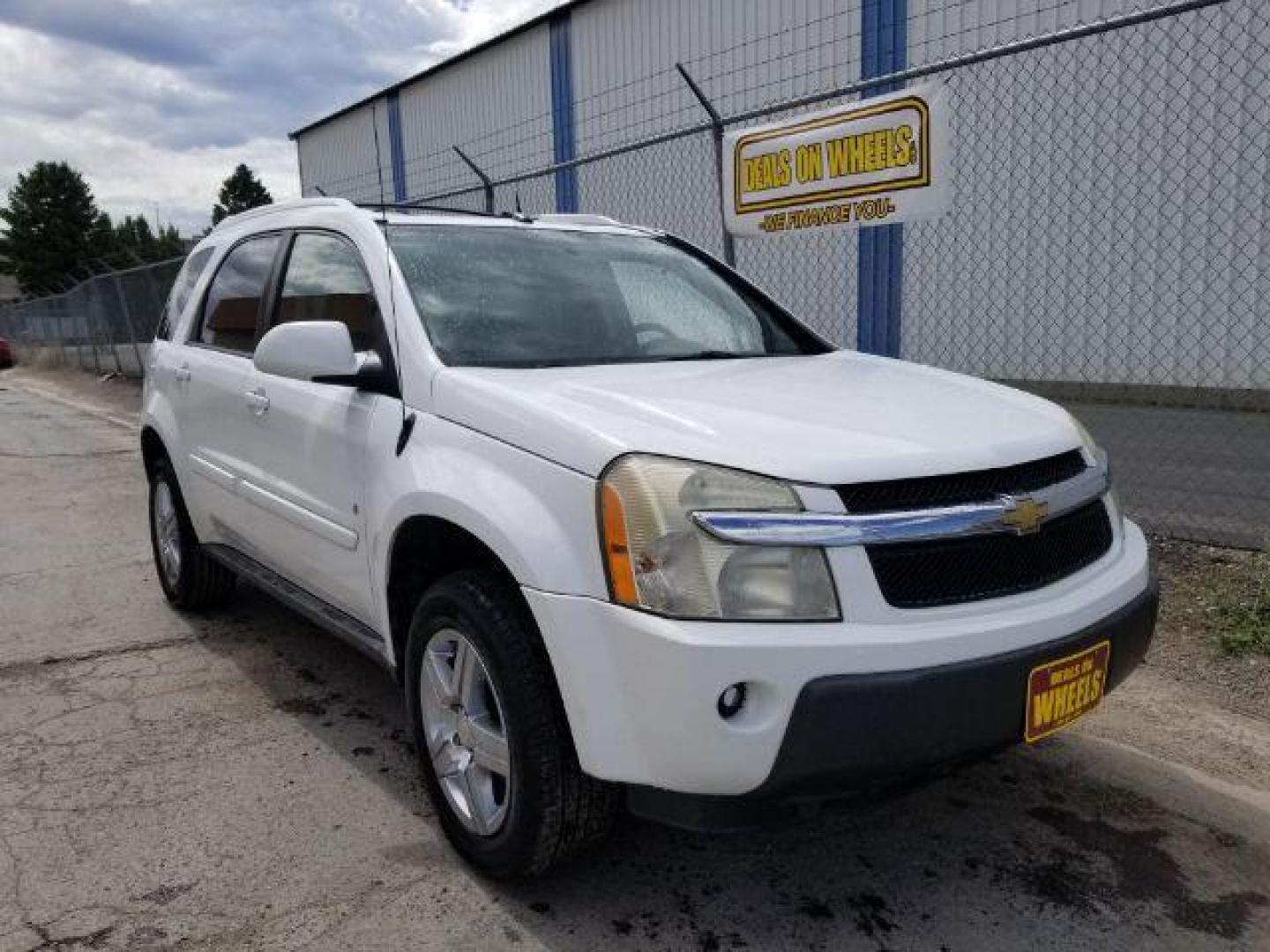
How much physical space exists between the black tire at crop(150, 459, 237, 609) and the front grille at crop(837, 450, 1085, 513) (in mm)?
3384

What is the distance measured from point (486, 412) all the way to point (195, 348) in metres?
2.45

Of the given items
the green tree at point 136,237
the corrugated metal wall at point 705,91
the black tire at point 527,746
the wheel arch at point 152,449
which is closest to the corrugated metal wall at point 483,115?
the corrugated metal wall at point 705,91

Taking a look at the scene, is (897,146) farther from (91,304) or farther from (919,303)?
(91,304)

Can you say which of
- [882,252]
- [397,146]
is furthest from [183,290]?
[397,146]

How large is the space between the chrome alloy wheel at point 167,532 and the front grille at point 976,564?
3.69m

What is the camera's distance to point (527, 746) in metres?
2.28

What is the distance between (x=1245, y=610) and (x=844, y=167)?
9.69 ft

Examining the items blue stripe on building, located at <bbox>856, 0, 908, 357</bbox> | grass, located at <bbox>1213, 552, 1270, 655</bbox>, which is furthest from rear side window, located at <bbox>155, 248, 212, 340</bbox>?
blue stripe on building, located at <bbox>856, 0, 908, 357</bbox>

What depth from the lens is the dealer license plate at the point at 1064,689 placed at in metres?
2.25

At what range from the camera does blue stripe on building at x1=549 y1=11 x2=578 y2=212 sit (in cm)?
1658

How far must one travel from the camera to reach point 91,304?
2062 cm

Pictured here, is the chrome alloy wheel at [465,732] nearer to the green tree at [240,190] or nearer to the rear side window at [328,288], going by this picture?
the rear side window at [328,288]

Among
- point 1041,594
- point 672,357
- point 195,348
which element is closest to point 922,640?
point 1041,594

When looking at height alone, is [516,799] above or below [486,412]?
below
